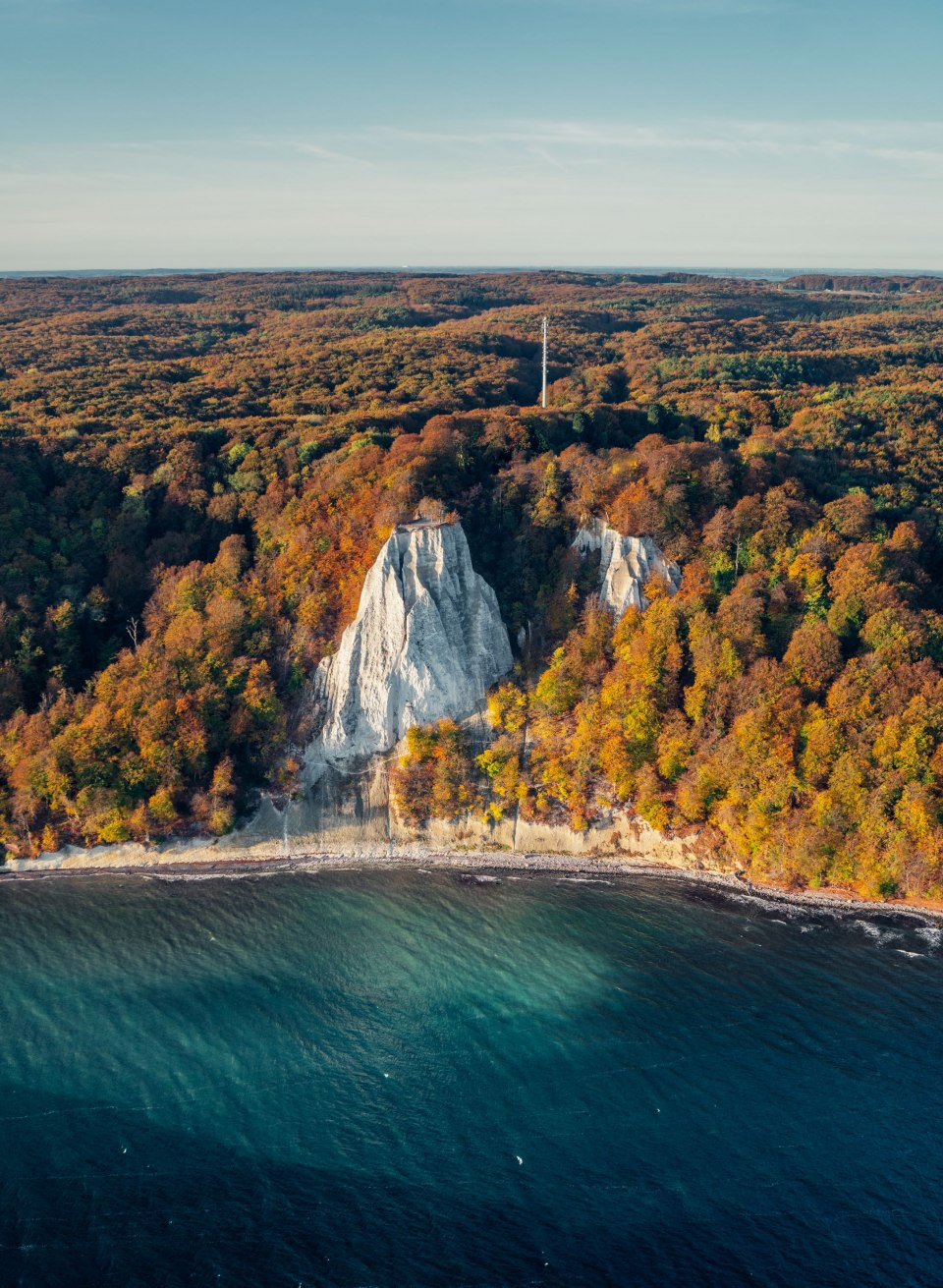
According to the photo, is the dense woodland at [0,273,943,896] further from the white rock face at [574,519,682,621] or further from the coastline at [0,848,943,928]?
the coastline at [0,848,943,928]

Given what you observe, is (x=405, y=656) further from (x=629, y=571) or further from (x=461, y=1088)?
(x=461, y=1088)

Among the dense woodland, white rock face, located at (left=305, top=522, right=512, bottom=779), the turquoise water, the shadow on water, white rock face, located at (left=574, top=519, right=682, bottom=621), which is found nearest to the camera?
the shadow on water

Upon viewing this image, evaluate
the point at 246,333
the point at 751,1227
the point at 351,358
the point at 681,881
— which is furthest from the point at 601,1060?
the point at 246,333

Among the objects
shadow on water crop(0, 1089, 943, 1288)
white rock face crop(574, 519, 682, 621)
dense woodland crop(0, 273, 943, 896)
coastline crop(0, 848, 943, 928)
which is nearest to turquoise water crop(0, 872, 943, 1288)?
shadow on water crop(0, 1089, 943, 1288)

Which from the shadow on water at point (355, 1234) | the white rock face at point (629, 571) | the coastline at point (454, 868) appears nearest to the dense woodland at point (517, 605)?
the white rock face at point (629, 571)

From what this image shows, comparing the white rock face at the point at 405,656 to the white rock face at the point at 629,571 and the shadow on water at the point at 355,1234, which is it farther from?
the shadow on water at the point at 355,1234

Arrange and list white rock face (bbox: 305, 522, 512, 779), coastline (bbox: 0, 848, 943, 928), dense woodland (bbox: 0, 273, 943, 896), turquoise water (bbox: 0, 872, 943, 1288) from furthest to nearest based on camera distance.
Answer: white rock face (bbox: 305, 522, 512, 779), dense woodland (bbox: 0, 273, 943, 896), coastline (bbox: 0, 848, 943, 928), turquoise water (bbox: 0, 872, 943, 1288)

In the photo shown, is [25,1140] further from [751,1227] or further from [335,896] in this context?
[751,1227]

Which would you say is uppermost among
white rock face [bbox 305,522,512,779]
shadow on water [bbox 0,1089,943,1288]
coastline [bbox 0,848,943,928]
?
white rock face [bbox 305,522,512,779]
